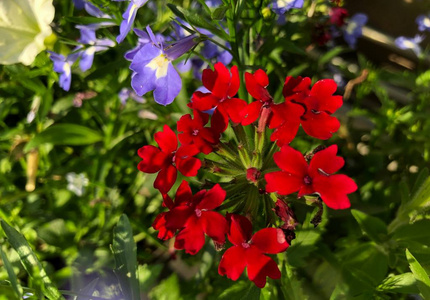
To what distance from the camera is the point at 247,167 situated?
81cm

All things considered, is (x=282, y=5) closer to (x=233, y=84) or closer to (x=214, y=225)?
(x=233, y=84)

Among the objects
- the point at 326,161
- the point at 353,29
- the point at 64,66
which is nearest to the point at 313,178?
the point at 326,161

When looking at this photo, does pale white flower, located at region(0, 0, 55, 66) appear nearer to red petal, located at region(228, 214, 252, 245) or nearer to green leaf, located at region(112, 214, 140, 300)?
green leaf, located at region(112, 214, 140, 300)

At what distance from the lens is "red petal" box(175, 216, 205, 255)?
0.65 m

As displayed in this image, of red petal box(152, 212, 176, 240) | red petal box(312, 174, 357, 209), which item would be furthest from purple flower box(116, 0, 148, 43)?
red petal box(312, 174, 357, 209)

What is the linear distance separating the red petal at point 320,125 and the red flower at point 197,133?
16 centimetres

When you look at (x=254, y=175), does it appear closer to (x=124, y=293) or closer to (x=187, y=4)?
(x=124, y=293)

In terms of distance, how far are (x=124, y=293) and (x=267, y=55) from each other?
28.0 inches

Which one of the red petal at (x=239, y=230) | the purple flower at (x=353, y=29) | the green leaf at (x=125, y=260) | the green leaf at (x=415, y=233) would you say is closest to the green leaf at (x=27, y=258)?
the green leaf at (x=125, y=260)

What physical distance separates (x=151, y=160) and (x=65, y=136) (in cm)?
65

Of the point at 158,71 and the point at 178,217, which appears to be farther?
the point at 158,71

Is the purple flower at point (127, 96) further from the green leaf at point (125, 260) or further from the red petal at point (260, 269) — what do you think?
the red petal at point (260, 269)

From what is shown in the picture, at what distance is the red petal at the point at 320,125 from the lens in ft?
2.29

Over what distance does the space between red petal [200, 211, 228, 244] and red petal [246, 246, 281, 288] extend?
6 centimetres
